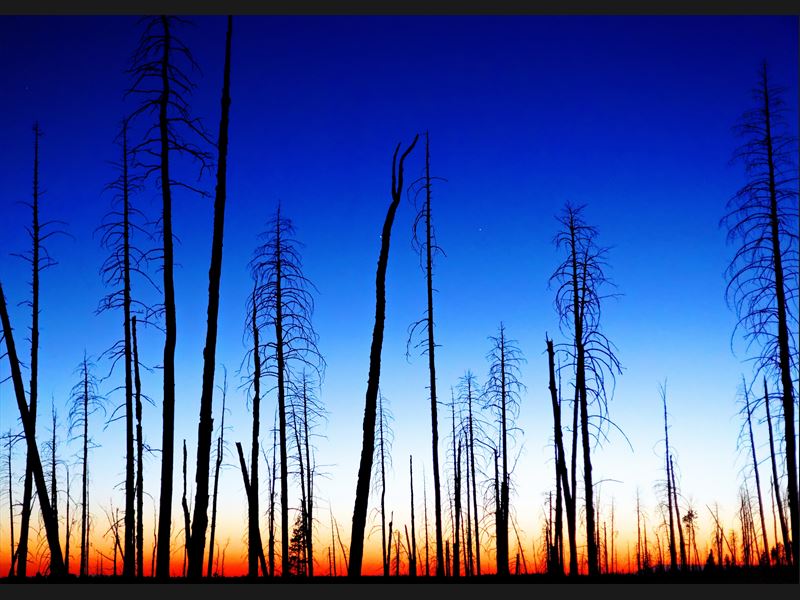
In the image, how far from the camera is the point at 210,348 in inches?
527

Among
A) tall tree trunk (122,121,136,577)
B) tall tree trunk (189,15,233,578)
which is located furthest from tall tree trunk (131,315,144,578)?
tall tree trunk (189,15,233,578)

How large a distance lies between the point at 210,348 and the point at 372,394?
3312 mm

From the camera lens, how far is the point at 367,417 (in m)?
14.7

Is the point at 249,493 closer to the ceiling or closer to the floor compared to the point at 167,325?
closer to the floor

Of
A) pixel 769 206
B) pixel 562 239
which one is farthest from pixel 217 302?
pixel 769 206

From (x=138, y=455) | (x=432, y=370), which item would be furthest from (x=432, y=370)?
(x=138, y=455)

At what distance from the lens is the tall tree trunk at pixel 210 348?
43.3ft

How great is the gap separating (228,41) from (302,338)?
1082 centimetres

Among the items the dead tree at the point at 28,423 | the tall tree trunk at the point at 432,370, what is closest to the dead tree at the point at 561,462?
the tall tree trunk at the point at 432,370

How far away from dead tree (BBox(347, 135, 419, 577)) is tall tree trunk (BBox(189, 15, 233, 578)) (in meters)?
2.97

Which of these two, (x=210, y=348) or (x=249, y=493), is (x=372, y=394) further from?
(x=249, y=493)

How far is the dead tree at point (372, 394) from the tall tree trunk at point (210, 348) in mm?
2972

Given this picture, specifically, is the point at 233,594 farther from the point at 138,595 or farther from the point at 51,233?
the point at 51,233

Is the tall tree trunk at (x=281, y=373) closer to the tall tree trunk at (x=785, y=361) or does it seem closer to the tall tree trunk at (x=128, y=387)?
the tall tree trunk at (x=128, y=387)
